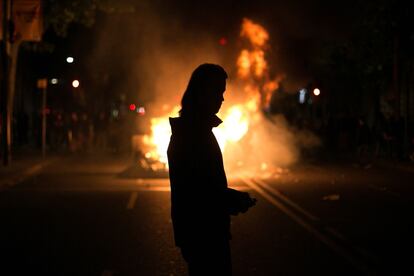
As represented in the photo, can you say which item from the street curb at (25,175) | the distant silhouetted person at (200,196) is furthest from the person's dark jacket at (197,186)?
the street curb at (25,175)

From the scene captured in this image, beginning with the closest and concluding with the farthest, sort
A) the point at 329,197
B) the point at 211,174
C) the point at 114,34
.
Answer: the point at 211,174
the point at 329,197
the point at 114,34

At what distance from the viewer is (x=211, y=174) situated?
13.6 ft

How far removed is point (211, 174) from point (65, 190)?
13.9 meters

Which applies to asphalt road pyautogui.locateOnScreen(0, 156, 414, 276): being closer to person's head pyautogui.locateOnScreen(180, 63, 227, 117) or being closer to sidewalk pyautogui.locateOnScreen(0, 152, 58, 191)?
sidewalk pyautogui.locateOnScreen(0, 152, 58, 191)

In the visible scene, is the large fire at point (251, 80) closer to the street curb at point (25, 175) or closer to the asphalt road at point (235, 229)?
the street curb at point (25, 175)

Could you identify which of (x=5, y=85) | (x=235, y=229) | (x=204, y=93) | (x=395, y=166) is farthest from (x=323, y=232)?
(x=5, y=85)

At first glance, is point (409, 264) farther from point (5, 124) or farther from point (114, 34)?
point (114, 34)

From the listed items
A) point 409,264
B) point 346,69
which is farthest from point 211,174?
point 346,69

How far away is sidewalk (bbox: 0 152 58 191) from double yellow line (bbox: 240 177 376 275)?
275 inches

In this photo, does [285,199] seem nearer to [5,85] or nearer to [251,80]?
[5,85]

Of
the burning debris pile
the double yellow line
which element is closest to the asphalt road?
the double yellow line

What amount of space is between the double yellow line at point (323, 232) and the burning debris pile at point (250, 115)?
1058cm

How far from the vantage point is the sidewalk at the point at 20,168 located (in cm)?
2017

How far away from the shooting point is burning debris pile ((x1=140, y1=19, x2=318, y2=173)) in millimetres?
27672
